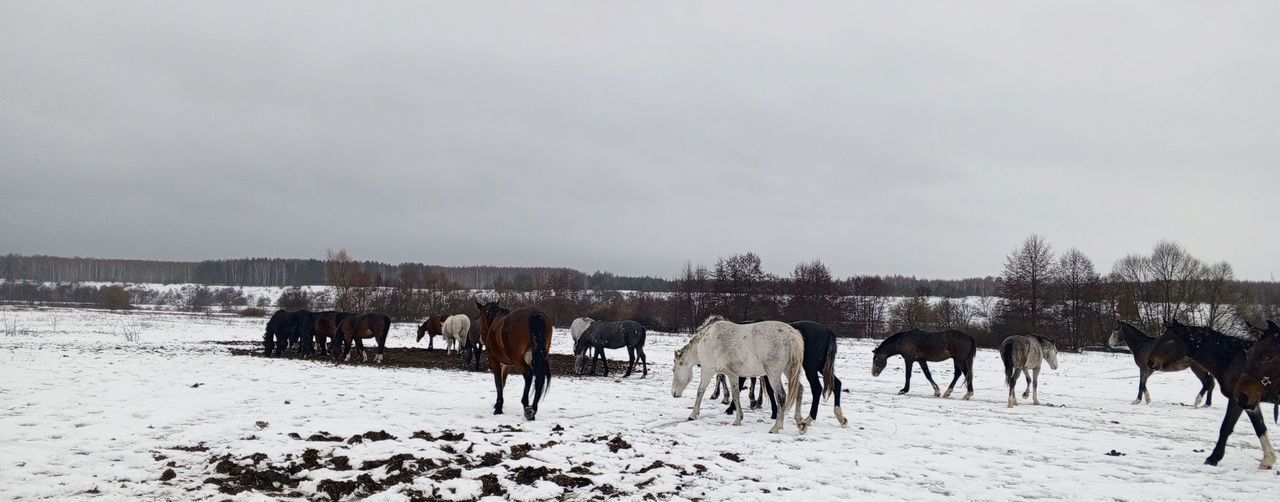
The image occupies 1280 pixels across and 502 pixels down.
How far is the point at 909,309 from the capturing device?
57.8 meters

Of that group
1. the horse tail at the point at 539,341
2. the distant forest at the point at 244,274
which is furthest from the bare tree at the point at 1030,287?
the distant forest at the point at 244,274

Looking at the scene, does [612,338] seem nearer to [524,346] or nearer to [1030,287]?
[524,346]

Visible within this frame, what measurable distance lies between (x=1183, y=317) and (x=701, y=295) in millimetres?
40562

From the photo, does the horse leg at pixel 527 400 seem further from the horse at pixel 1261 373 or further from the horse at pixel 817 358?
the horse at pixel 1261 373

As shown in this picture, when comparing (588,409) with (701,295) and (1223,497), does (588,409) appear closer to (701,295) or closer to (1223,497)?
(1223,497)

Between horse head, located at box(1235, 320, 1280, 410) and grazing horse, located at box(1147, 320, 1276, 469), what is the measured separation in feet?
0.29

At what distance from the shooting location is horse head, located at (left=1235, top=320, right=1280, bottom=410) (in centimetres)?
781

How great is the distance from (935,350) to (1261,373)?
27.6 ft

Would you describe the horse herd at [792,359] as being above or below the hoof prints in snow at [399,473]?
above

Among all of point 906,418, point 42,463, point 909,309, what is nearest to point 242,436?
point 42,463

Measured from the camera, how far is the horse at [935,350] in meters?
15.7

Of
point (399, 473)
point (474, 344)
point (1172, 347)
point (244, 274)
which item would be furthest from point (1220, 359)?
point (244, 274)

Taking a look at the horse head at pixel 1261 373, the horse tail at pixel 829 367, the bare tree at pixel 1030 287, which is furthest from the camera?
the bare tree at pixel 1030 287

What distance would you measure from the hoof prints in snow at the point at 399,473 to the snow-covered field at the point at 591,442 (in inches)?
1.4
